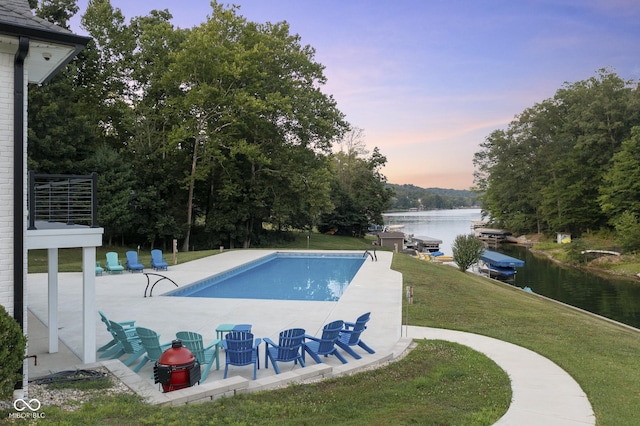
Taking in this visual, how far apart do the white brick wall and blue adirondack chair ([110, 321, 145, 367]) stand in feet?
7.26

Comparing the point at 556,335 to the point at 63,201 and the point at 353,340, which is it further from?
the point at 63,201

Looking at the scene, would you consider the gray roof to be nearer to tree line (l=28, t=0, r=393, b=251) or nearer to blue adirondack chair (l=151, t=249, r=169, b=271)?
blue adirondack chair (l=151, t=249, r=169, b=271)

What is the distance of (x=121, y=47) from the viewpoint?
3091 centimetres

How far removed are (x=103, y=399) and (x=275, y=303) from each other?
24.3ft

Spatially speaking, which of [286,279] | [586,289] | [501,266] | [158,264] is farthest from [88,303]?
[501,266]

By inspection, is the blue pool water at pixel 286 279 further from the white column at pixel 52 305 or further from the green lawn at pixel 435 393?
the white column at pixel 52 305

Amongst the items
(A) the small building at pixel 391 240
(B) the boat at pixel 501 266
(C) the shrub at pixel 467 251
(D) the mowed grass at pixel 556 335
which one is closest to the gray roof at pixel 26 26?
(D) the mowed grass at pixel 556 335

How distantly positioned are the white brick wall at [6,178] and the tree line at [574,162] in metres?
39.7

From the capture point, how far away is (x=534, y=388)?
632cm

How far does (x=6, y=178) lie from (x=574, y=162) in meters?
53.1

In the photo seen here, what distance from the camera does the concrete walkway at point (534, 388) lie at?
17.3ft

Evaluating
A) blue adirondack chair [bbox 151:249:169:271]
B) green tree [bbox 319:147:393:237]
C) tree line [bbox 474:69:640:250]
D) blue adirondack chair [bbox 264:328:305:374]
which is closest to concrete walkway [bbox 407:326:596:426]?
blue adirondack chair [bbox 264:328:305:374]

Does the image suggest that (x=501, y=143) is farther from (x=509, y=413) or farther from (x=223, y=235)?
(x=509, y=413)

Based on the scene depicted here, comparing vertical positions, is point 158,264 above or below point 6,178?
below
